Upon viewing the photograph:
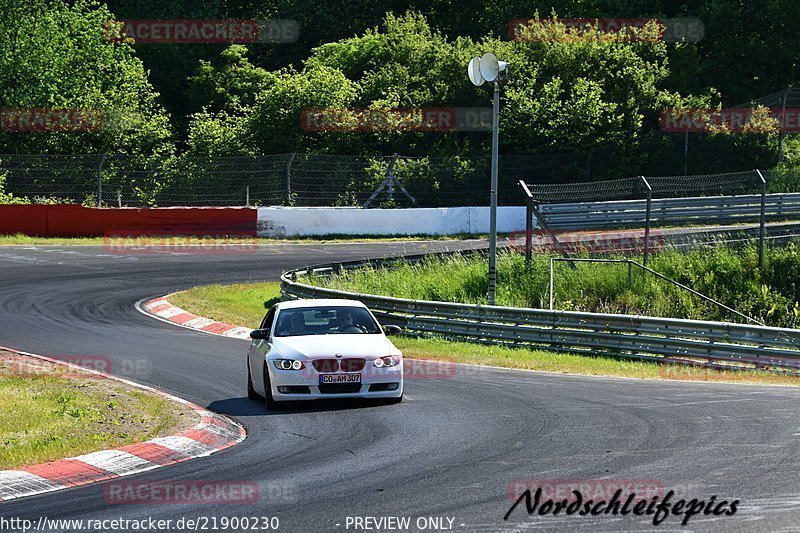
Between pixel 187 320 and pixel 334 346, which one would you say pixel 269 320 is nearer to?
pixel 334 346

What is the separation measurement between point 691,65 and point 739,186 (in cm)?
1072

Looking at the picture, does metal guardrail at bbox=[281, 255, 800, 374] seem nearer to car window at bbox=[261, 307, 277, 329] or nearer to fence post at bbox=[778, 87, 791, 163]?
car window at bbox=[261, 307, 277, 329]

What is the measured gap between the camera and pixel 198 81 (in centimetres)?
5544

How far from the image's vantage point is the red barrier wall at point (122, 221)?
3600 cm

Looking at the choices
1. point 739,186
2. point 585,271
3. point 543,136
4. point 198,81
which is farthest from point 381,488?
point 198,81

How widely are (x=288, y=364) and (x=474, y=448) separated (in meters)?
3.58

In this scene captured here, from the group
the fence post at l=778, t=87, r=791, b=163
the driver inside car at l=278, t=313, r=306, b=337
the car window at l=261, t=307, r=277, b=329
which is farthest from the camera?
the fence post at l=778, t=87, r=791, b=163

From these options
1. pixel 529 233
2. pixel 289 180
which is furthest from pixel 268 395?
pixel 289 180

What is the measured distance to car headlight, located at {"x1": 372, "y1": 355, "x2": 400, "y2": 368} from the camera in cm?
1321

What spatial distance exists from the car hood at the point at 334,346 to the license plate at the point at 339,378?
0.23m

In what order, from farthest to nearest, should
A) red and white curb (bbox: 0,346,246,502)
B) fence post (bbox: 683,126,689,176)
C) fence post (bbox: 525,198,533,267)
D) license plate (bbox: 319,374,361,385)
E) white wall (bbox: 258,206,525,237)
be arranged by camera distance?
1. fence post (bbox: 683,126,689,176)
2. white wall (bbox: 258,206,525,237)
3. fence post (bbox: 525,198,533,267)
4. license plate (bbox: 319,374,361,385)
5. red and white curb (bbox: 0,346,246,502)

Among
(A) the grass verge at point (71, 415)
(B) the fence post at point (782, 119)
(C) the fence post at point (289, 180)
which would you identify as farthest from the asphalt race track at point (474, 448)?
(B) the fence post at point (782, 119)

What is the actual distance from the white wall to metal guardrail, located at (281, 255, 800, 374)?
1488 cm

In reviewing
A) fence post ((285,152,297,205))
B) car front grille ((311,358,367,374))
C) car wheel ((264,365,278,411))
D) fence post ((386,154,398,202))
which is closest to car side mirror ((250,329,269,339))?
car wheel ((264,365,278,411))
